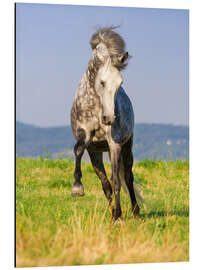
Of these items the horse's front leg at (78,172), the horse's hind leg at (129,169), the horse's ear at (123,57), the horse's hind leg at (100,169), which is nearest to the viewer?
the horse's front leg at (78,172)

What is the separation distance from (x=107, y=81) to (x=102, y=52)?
53cm

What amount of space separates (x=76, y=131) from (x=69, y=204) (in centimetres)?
226

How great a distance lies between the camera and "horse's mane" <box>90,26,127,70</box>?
6.60 m

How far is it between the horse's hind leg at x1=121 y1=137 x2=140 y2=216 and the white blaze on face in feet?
5.49

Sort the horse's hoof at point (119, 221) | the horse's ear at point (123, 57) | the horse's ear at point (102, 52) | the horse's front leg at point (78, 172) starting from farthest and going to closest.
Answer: the horse's hoof at point (119, 221)
the horse's ear at point (102, 52)
the horse's ear at point (123, 57)
the horse's front leg at point (78, 172)

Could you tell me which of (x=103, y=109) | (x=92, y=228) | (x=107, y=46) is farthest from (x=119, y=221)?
(x=107, y=46)

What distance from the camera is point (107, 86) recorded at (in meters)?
6.39

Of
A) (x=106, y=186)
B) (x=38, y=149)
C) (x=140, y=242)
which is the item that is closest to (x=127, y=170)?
(x=106, y=186)

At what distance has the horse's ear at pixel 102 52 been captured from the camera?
6.68 meters

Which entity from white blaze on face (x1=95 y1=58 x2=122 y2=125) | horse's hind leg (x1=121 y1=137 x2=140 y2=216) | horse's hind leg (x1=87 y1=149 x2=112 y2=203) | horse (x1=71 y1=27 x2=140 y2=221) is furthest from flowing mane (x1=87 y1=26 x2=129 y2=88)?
horse's hind leg (x1=121 y1=137 x2=140 y2=216)

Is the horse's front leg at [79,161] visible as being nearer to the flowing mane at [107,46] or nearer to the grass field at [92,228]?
the grass field at [92,228]

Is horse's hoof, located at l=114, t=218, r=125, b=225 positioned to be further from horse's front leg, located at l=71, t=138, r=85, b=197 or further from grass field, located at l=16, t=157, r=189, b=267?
horse's front leg, located at l=71, t=138, r=85, b=197

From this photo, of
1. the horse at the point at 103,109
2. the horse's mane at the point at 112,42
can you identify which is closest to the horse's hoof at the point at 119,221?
the horse at the point at 103,109
